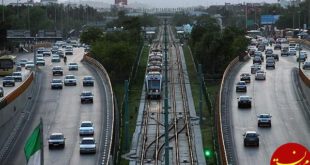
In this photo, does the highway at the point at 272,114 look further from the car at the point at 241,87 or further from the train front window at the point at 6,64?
the train front window at the point at 6,64

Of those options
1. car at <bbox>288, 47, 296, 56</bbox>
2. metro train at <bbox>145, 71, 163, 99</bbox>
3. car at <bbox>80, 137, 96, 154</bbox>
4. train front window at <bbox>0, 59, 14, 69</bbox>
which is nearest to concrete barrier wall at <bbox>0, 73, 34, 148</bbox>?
car at <bbox>80, 137, 96, 154</bbox>

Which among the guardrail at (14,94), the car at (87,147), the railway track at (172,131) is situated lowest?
the railway track at (172,131)

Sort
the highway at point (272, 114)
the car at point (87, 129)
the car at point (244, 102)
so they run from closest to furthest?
the highway at point (272, 114), the car at point (87, 129), the car at point (244, 102)

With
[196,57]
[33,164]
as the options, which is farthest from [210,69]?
[33,164]

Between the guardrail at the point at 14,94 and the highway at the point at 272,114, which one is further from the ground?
the guardrail at the point at 14,94

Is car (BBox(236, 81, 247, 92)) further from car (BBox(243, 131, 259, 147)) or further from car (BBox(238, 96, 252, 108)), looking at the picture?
car (BBox(243, 131, 259, 147))

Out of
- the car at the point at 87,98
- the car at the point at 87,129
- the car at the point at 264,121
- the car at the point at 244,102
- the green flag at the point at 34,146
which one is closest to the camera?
the green flag at the point at 34,146

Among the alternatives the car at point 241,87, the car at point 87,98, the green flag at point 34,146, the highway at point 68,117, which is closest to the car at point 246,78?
the car at point 241,87
